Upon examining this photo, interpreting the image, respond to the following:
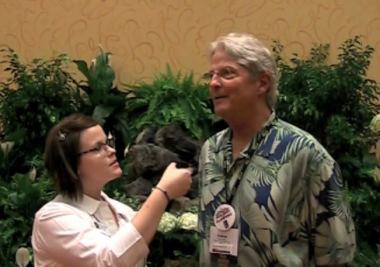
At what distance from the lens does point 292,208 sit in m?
1.88

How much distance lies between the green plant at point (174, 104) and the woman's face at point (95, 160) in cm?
152

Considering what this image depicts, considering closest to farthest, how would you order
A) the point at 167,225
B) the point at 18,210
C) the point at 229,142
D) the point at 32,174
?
the point at 229,142 → the point at 167,225 → the point at 18,210 → the point at 32,174

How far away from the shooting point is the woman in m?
2.04

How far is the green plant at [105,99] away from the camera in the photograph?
4.08m

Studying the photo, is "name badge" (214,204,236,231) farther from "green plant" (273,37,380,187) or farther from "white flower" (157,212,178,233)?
"green plant" (273,37,380,187)

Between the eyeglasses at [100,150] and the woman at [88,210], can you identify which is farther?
the eyeglasses at [100,150]

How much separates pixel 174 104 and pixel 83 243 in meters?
1.92

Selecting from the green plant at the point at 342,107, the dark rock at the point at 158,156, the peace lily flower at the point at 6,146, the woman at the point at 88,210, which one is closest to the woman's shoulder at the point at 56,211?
the woman at the point at 88,210

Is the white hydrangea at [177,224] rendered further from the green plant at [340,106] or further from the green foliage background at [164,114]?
the green plant at [340,106]

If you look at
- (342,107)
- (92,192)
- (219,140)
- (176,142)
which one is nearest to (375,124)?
(342,107)

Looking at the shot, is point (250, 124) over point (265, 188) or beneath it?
over

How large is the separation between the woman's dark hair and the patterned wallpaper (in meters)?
2.05

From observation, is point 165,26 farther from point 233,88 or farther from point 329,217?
point 329,217

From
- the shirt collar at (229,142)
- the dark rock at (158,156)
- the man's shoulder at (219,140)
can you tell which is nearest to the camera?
the shirt collar at (229,142)
